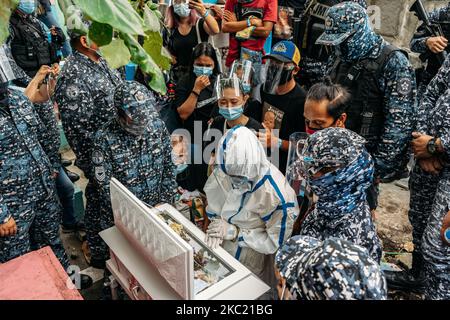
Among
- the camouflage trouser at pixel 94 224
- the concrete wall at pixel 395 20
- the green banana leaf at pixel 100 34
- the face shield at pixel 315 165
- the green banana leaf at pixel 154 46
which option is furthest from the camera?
the concrete wall at pixel 395 20

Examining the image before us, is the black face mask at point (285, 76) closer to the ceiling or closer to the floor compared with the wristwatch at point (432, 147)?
closer to the ceiling

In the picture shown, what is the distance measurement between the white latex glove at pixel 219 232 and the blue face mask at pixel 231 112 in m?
0.95

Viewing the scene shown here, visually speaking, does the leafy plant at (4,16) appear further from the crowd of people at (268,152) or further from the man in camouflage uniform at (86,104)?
the man in camouflage uniform at (86,104)

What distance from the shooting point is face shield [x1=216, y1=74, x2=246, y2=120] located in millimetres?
2857

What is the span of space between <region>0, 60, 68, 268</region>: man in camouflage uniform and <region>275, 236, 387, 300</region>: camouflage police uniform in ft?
6.00

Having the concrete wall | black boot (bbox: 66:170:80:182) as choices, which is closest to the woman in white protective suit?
black boot (bbox: 66:170:80:182)

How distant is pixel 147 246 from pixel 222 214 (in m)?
0.70

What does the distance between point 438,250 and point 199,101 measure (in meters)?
2.24

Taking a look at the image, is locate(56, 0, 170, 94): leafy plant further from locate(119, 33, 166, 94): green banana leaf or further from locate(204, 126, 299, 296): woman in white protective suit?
locate(204, 126, 299, 296): woman in white protective suit

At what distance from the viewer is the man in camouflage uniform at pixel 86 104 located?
2887mm

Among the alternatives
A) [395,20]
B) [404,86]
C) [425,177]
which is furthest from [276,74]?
[395,20]

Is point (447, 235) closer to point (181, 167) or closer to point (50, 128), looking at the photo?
point (181, 167)

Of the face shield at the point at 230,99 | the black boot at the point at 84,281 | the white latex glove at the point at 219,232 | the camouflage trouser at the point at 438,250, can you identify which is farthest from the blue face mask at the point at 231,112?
the black boot at the point at 84,281
